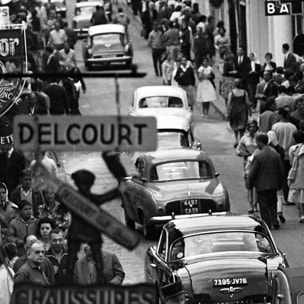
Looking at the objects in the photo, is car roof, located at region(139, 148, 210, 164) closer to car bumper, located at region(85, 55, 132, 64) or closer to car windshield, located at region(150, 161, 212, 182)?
car windshield, located at region(150, 161, 212, 182)

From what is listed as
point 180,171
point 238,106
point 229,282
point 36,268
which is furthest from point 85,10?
point 36,268

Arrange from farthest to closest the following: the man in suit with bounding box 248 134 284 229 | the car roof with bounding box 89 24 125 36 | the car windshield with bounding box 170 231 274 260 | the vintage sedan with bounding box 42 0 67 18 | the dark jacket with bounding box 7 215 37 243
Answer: the vintage sedan with bounding box 42 0 67 18 < the car roof with bounding box 89 24 125 36 < the man in suit with bounding box 248 134 284 229 < the car windshield with bounding box 170 231 274 260 < the dark jacket with bounding box 7 215 37 243

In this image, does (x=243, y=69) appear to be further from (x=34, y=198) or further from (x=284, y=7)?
(x=34, y=198)

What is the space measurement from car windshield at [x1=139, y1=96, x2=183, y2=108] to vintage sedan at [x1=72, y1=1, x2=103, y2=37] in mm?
25030

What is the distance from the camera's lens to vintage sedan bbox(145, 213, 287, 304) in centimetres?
1608

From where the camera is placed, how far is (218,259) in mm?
16547

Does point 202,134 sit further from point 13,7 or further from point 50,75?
point 50,75

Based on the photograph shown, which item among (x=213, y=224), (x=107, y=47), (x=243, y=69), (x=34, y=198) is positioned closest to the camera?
(x=213, y=224)

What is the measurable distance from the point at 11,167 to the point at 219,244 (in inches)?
146

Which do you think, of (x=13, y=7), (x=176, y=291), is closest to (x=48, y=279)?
(x=176, y=291)

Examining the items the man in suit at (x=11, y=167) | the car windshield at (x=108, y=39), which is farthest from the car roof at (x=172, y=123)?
the car windshield at (x=108, y=39)

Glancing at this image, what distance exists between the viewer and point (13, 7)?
53594 millimetres

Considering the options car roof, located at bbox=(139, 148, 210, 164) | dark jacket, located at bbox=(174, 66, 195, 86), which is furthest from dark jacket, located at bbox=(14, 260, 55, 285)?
dark jacket, located at bbox=(174, 66, 195, 86)

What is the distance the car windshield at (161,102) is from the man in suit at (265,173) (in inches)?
405
